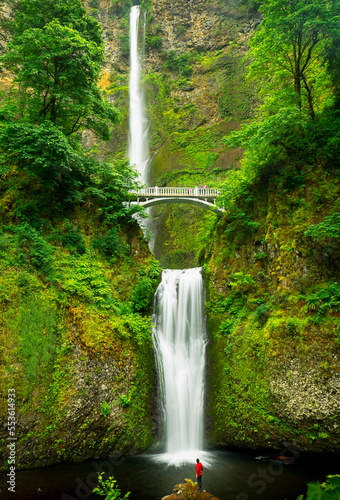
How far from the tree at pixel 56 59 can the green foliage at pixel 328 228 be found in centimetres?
1001

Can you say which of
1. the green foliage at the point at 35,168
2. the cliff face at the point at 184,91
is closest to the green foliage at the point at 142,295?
the green foliage at the point at 35,168

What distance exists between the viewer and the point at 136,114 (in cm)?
3142

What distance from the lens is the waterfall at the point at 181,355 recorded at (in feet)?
33.7

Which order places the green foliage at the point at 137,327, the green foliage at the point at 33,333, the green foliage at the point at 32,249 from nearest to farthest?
the green foliage at the point at 33,333, the green foliage at the point at 32,249, the green foliage at the point at 137,327

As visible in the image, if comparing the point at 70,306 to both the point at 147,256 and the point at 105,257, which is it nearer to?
the point at 105,257

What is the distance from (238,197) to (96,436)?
1116 centimetres

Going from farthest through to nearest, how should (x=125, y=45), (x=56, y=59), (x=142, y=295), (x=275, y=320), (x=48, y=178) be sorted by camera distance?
(x=125, y=45), (x=142, y=295), (x=48, y=178), (x=56, y=59), (x=275, y=320)

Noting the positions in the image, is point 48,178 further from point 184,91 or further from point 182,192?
point 184,91

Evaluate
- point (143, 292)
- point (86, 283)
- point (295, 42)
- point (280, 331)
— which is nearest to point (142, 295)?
point (143, 292)

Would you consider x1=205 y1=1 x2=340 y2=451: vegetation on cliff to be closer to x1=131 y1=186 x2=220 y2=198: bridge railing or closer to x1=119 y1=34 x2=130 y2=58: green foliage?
x1=131 y1=186 x2=220 y2=198: bridge railing

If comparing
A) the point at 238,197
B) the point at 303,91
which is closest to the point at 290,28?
the point at 303,91

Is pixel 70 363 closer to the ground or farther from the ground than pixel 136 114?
closer to the ground

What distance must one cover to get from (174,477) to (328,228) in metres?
8.28

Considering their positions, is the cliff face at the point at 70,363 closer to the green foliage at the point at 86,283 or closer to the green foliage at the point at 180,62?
the green foliage at the point at 86,283
